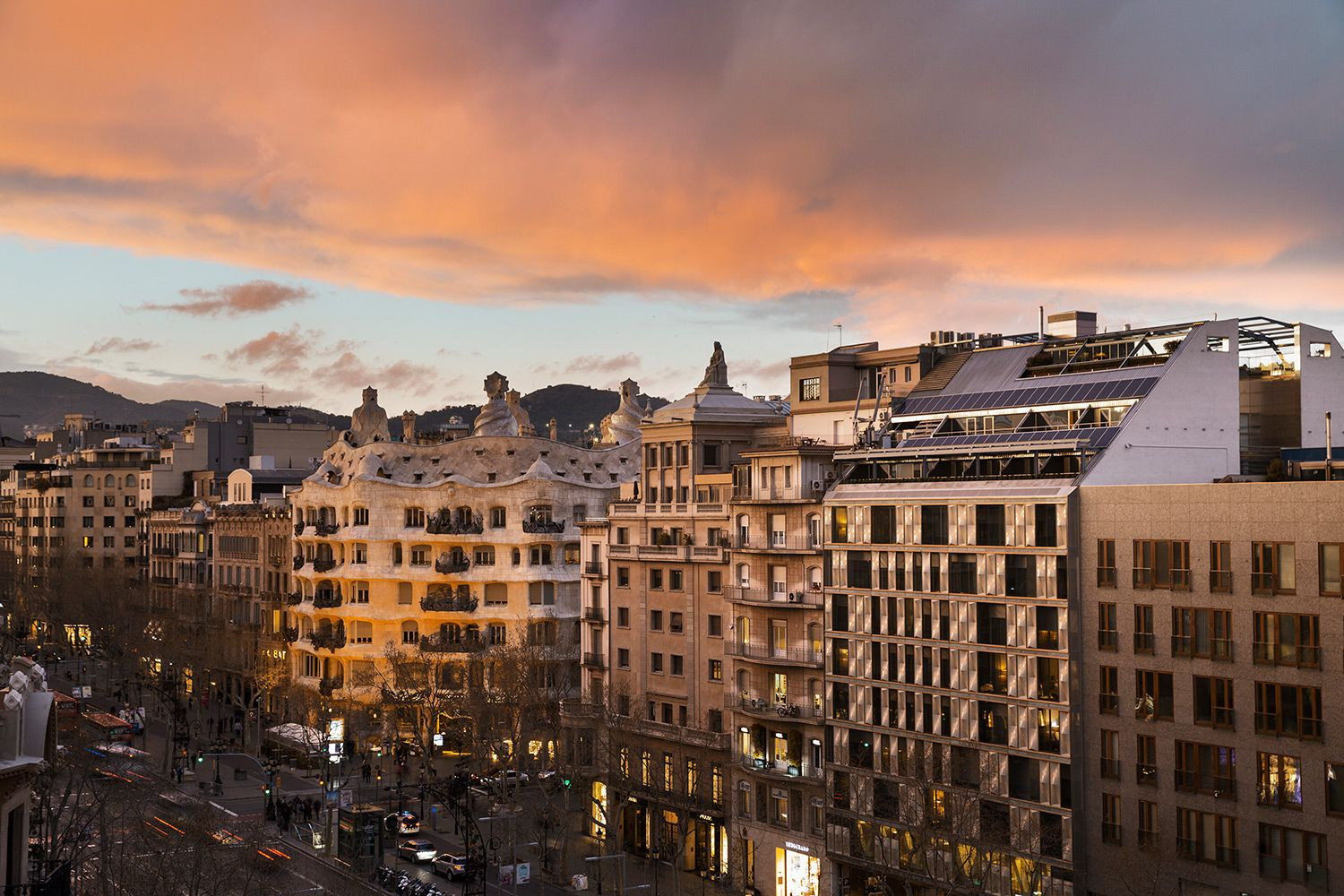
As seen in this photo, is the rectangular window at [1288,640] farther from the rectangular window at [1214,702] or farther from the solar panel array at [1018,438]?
the solar panel array at [1018,438]

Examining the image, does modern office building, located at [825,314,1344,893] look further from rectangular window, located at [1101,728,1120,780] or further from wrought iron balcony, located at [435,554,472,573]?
wrought iron balcony, located at [435,554,472,573]

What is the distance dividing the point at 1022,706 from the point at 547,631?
54264mm

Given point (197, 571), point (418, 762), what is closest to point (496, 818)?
point (418, 762)

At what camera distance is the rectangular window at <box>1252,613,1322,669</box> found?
192 ft

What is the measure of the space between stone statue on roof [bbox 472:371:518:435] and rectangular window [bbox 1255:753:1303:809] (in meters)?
86.0

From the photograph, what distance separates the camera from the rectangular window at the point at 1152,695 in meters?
63.3

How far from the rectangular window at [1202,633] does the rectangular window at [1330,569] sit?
413 cm

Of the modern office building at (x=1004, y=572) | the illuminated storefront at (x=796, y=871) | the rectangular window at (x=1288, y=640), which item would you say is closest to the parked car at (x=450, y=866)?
the illuminated storefront at (x=796, y=871)

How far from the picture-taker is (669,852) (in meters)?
86.1

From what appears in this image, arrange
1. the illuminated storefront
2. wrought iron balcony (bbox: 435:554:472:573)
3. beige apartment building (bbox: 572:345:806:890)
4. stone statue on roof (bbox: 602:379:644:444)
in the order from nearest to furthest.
Answer: the illuminated storefront → beige apartment building (bbox: 572:345:806:890) → wrought iron balcony (bbox: 435:554:472:573) → stone statue on roof (bbox: 602:379:644:444)

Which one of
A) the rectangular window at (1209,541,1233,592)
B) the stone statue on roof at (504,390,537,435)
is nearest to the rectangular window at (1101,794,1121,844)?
the rectangular window at (1209,541,1233,592)

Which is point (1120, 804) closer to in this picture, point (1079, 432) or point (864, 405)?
point (1079, 432)

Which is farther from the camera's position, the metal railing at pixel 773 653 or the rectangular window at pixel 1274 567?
the metal railing at pixel 773 653

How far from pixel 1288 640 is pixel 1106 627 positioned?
27.4 ft
